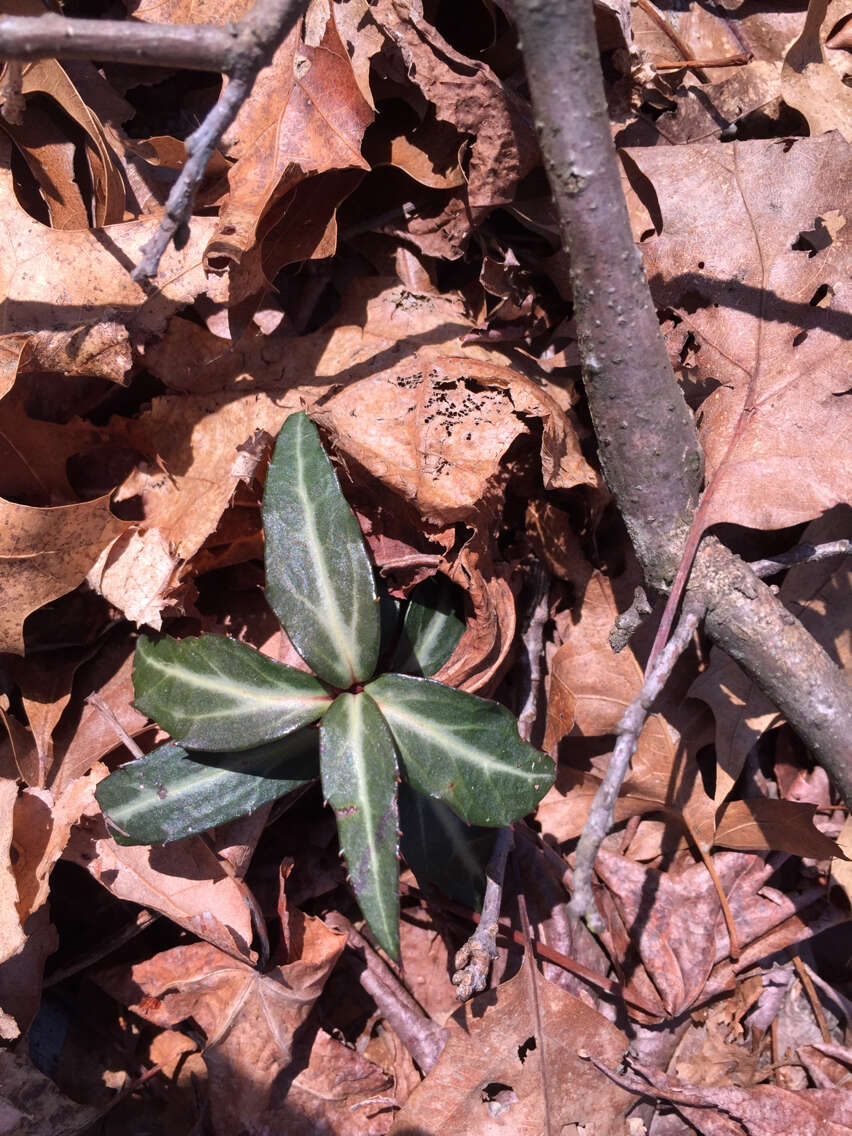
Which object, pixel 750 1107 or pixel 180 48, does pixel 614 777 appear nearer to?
pixel 750 1107

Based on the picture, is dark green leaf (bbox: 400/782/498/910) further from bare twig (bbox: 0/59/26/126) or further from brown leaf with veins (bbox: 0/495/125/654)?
bare twig (bbox: 0/59/26/126)

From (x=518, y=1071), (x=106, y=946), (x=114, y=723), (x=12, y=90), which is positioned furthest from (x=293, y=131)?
(x=518, y=1071)

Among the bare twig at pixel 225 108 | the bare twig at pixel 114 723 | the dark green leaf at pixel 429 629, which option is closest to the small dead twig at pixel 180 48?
the bare twig at pixel 225 108

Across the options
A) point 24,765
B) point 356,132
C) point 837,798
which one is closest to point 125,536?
point 24,765

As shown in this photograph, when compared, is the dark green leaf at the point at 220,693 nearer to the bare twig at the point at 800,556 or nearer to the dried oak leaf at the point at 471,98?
the bare twig at the point at 800,556

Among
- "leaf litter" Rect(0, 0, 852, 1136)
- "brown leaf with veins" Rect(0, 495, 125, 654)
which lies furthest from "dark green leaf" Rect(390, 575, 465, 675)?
"brown leaf with veins" Rect(0, 495, 125, 654)
